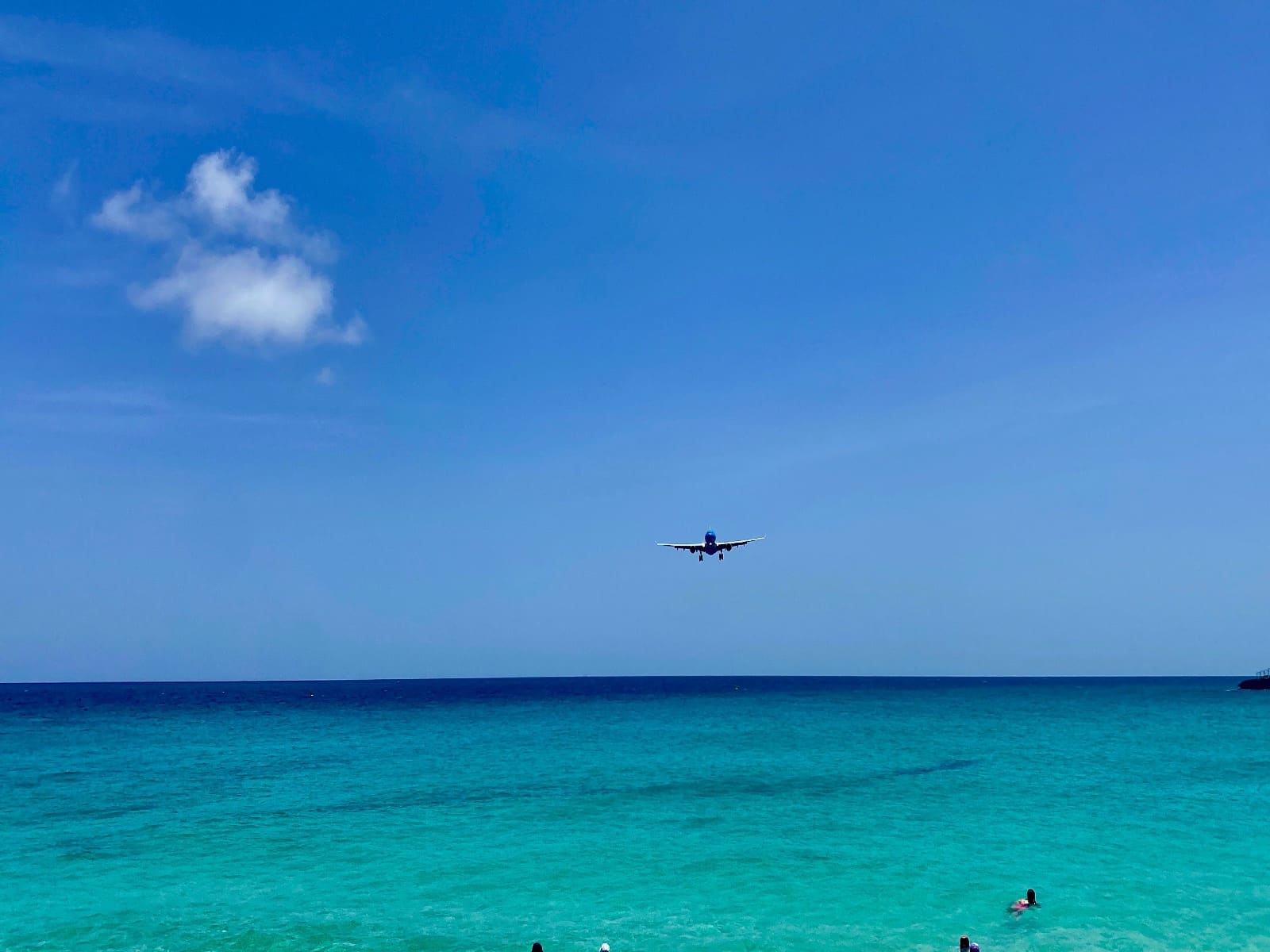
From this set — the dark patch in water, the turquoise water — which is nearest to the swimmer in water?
the turquoise water

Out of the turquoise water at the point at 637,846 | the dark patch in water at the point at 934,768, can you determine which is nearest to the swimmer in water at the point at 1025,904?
the turquoise water at the point at 637,846

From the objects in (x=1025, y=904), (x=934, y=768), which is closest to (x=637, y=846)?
(x=1025, y=904)

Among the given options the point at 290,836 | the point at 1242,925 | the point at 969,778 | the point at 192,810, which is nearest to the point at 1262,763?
the point at 969,778

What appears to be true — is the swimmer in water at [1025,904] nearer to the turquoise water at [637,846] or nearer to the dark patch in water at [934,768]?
the turquoise water at [637,846]

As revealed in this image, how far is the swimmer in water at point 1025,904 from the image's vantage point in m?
27.8

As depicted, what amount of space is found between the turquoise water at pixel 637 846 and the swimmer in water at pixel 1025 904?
469 millimetres

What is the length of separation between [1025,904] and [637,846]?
1528 cm

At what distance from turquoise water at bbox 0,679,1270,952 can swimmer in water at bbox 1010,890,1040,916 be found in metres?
0.47

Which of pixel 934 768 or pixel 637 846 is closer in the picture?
pixel 637 846

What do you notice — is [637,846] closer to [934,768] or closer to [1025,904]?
[1025,904]

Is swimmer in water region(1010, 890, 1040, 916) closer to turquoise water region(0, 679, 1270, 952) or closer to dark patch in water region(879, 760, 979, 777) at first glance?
turquoise water region(0, 679, 1270, 952)

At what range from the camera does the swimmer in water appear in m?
27.8

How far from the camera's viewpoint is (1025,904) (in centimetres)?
2820

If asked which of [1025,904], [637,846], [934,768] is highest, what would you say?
[1025,904]
